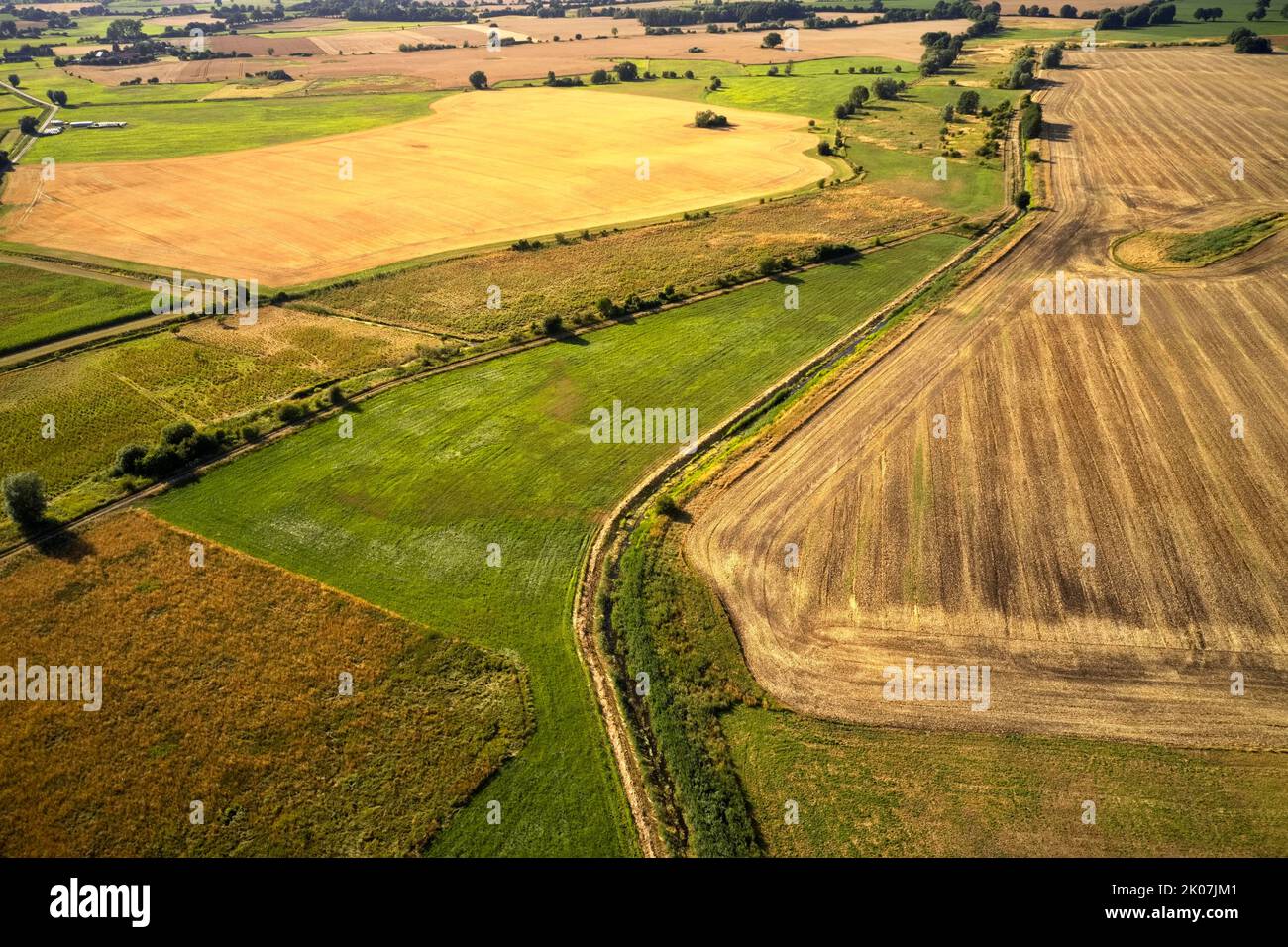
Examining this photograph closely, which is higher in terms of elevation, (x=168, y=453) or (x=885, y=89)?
(x=885, y=89)

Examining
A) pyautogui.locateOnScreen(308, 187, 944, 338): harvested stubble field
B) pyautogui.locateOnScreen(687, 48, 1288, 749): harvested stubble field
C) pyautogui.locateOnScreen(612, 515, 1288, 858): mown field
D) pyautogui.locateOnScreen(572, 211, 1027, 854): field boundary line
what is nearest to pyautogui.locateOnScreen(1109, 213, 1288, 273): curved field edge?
pyautogui.locateOnScreen(687, 48, 1288, 749): harvested stubble field

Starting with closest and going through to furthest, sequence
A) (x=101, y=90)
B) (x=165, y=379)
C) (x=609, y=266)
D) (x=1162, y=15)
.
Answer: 1. (x=165, y=379)
2. (x=609, y=266)
3. (x=101, y=90)
4. (x=1162, y=15)

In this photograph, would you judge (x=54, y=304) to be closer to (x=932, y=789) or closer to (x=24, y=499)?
(x=24, y=499)

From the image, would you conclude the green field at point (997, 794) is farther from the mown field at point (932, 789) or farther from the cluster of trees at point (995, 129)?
the cluster of trees at point (995, 129)

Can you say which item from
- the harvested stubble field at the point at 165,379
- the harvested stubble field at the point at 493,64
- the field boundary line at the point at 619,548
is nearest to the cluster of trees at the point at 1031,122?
the field boundary line at the point at 619,548

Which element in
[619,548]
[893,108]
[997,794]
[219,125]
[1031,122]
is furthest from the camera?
[219,125]

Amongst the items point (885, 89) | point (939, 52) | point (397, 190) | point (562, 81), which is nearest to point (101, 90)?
point (562, 81)

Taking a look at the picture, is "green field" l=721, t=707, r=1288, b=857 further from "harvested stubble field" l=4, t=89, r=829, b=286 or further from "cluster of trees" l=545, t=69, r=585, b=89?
"cluster of trees" l=545, t=69, r=585, b=89
